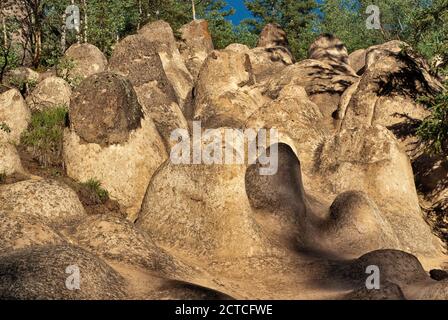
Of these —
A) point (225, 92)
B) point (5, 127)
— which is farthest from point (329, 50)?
point (5, 127)

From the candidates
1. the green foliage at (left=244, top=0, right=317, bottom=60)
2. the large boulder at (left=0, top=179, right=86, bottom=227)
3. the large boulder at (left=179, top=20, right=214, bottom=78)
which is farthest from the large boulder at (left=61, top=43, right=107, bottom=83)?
the green foliage at (left=244, top=0, right=317, bottom=60)

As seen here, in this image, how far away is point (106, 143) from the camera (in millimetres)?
18281

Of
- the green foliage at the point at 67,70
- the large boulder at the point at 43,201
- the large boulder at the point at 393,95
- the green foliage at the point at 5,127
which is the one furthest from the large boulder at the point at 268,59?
the large boulder at the point at 43,201

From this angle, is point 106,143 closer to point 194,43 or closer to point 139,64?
point 139,64

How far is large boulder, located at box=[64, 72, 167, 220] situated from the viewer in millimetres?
18188

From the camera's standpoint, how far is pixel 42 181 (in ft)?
49.8

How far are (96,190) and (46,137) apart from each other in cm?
242

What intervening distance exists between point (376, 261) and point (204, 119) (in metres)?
12.9

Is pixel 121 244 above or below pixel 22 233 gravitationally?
below

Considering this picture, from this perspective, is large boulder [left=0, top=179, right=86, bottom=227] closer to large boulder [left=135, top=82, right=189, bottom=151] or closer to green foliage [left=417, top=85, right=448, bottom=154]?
large boulder [left=135, top=82, right=189, bottom=151]

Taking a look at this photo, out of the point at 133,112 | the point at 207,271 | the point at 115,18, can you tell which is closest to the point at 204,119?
the point at 133,112

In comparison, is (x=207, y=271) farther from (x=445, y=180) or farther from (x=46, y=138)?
(x=445, y=180)

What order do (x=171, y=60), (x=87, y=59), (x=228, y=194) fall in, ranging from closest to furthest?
(x=228, y=194) → (x=87, y=59) → (x=171, y=60)

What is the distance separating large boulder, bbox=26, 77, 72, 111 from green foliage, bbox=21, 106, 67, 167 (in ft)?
6.36
